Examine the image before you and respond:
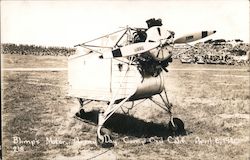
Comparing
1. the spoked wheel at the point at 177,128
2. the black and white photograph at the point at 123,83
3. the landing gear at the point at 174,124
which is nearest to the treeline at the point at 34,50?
the black and white photograph at the point at 123,83

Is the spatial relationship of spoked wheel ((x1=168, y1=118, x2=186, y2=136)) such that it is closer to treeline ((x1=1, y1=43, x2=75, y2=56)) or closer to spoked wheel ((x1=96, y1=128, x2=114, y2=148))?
spoked wheel ((x1=96, y1=128, x2=114, y2=148))

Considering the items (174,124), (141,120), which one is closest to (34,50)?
(141,120)

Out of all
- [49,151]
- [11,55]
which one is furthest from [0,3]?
[49,151]

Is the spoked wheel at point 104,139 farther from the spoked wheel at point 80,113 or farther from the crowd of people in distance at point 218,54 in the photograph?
the crowd of people in distance at point 218,54

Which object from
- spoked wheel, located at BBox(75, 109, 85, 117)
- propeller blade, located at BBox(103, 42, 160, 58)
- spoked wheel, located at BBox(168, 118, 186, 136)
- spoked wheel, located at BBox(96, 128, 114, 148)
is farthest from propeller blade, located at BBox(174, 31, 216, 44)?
spoked wheel, located at BBox(75, 109, 85, 117)


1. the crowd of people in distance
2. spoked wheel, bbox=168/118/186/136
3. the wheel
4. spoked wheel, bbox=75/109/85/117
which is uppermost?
the crowd of people in distance

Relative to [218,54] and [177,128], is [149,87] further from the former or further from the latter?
[218,54]
